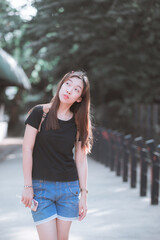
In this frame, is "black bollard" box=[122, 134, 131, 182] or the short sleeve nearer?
the short sleeve

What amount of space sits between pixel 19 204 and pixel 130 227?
2352mm

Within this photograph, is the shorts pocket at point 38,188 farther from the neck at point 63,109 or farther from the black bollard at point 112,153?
the black bollard at point 112,153

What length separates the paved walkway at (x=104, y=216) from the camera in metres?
5.97

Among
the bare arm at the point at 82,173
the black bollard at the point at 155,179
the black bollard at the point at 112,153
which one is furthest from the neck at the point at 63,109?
the black bollard at the point at 112,153

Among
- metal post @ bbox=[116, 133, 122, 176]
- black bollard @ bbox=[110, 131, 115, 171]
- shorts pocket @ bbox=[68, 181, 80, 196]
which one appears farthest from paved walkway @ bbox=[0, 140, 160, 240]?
shorts pocket @ bbox=[68, 181, 80, 196]

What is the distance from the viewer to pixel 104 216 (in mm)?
7074

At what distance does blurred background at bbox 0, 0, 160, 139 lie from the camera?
15.4m

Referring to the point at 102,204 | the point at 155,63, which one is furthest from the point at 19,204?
the point at 155,63

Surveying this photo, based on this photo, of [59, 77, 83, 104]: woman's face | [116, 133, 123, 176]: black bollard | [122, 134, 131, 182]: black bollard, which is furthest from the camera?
[116, 133, 123, 176]: black bollard

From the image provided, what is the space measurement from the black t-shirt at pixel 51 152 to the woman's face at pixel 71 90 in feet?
0.60

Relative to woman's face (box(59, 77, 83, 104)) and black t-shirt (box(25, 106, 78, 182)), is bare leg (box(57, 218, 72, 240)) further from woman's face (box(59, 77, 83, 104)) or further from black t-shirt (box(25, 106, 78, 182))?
woman's face (box(59, 77, 83, 104))

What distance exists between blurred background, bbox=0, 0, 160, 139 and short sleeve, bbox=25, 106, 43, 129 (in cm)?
1115

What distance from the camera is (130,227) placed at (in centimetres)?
637

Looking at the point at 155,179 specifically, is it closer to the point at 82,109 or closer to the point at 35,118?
the point at 82,109
